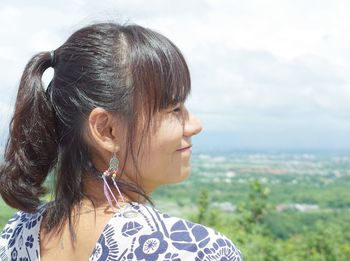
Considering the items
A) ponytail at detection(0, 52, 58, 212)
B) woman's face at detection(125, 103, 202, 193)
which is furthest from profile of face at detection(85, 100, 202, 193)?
ponytail at detection(0, 52, 58, 212)

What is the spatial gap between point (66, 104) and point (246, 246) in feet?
8.00

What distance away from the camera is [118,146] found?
3.69ft

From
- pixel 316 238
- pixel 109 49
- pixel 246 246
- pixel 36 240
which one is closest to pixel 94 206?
pixel 36 240

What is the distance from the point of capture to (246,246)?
3436 millimetres

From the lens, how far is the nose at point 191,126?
3.77 ft

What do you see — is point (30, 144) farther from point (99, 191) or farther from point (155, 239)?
point (155, 239)

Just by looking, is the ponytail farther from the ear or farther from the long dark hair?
the ear

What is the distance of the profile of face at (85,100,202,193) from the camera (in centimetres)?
112

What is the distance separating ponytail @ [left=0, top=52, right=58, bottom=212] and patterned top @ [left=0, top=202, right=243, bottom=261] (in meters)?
0.28

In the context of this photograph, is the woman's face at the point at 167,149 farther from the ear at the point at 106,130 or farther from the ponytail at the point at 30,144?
the ponytail at the point at 30,144

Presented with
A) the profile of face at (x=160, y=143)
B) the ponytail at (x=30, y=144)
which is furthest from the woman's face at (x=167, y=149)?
the ponytail at (x=30, y=144)

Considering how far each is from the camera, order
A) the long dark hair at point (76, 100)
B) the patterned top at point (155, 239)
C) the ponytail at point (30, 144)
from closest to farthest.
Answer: the patterned top at point (155, 239) < the long dark hair at point (76, 100) < the ponytail at point (30, 144)

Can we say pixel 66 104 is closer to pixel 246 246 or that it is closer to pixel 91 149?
pixel 91 149

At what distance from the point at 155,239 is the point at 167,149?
181 mm
